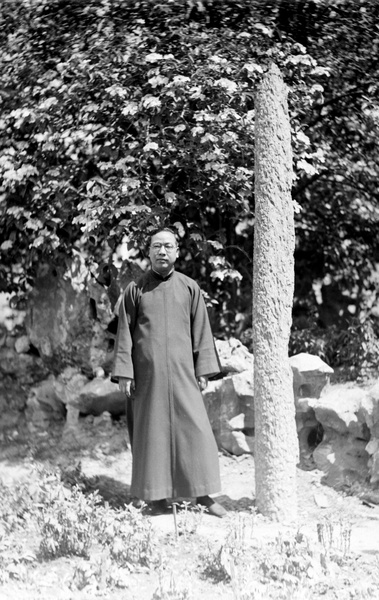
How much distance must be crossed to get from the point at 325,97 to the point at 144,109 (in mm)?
2125

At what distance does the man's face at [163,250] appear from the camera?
5.30 metres

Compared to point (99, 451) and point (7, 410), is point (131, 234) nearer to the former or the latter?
point (99, 451)

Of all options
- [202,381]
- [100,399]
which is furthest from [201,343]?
[100,399]

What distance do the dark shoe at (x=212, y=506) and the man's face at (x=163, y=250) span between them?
5.35 feet

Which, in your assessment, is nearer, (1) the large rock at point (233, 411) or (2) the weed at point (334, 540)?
(2) the weed at point (334, 540)

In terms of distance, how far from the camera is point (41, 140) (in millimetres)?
6617

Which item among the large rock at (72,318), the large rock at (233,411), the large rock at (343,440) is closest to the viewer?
→ the large rock at (343,440)

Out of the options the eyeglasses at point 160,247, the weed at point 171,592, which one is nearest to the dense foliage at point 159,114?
the eyeglasses at point 160,247

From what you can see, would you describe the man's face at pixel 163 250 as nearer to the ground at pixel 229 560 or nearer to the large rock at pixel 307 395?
the ground at pixel 229 560

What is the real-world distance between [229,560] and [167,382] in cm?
153

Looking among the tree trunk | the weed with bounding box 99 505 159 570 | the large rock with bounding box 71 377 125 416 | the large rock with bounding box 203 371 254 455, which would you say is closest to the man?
the tree trunk

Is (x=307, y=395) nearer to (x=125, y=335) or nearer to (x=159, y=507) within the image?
(x=159, y=507)

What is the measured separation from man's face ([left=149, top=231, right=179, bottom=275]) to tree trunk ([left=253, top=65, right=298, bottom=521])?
60cm

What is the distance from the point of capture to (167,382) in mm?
5336
